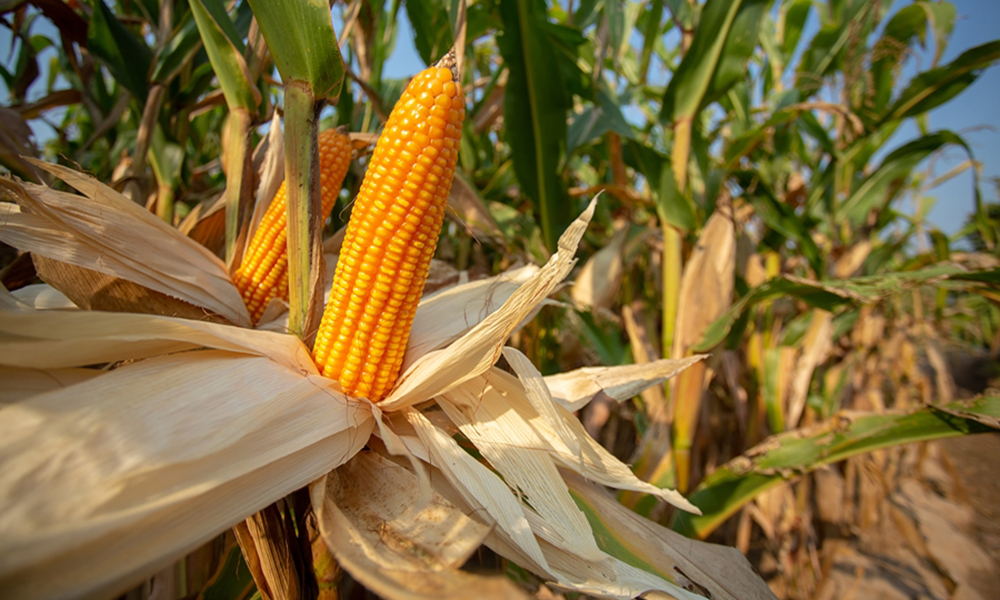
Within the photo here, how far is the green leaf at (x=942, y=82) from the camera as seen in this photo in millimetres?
1679

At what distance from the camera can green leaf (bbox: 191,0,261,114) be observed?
3.00ft

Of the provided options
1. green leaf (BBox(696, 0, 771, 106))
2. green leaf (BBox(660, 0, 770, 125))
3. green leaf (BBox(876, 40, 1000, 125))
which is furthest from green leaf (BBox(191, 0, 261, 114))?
green leaf (BBox(876, 40, 1000, 125))

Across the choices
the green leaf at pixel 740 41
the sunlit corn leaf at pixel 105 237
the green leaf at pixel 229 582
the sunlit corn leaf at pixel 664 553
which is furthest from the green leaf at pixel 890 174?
the green leaf at pixel 229 582

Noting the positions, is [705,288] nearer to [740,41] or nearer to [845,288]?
[845,288]

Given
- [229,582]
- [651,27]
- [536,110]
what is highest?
[651,27]

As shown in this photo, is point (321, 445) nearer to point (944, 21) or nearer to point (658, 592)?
point (658, 592)

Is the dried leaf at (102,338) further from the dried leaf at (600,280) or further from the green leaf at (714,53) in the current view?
the green leaf at (714,53)

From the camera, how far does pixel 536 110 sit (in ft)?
5.12

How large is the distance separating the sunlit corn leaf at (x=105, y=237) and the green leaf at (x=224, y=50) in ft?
1.08

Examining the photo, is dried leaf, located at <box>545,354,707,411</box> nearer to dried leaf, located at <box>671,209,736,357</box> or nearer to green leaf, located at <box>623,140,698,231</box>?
dried leaf, located at <box>671,209,736,357</box>

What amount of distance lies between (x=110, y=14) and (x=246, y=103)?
Answer: 0.80 m

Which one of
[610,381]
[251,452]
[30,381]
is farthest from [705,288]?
[30,381]

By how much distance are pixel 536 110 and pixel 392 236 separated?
1.07 m

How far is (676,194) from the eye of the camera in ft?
5.38
